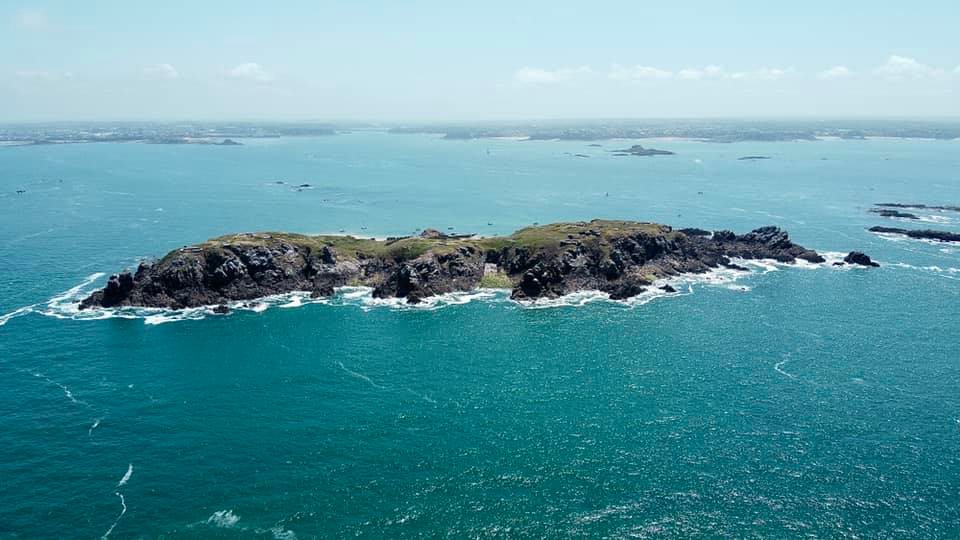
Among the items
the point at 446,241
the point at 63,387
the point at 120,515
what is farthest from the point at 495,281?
the point at 120,515

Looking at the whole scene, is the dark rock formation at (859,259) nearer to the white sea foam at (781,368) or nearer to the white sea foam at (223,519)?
the white sea foam at (781,368)

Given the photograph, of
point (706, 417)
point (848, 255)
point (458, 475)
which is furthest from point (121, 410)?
point (848, 255)

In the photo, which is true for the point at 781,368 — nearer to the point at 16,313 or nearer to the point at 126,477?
the point at 126,477

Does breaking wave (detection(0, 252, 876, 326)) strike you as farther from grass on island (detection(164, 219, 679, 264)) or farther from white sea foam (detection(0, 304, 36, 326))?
grass on island (detection(164, 219, 679, 264))

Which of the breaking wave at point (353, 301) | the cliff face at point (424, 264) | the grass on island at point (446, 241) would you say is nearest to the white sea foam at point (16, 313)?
the breaking wave at point (353, 301)

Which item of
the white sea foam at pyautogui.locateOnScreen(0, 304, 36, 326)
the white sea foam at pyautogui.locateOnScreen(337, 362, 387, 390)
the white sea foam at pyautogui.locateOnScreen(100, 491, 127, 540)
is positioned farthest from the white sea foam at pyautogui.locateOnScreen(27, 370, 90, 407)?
the white sea foam at pyautogui.locateOnScreen(337, 362, 387, 390)

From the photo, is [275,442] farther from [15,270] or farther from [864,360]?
[15,270]
